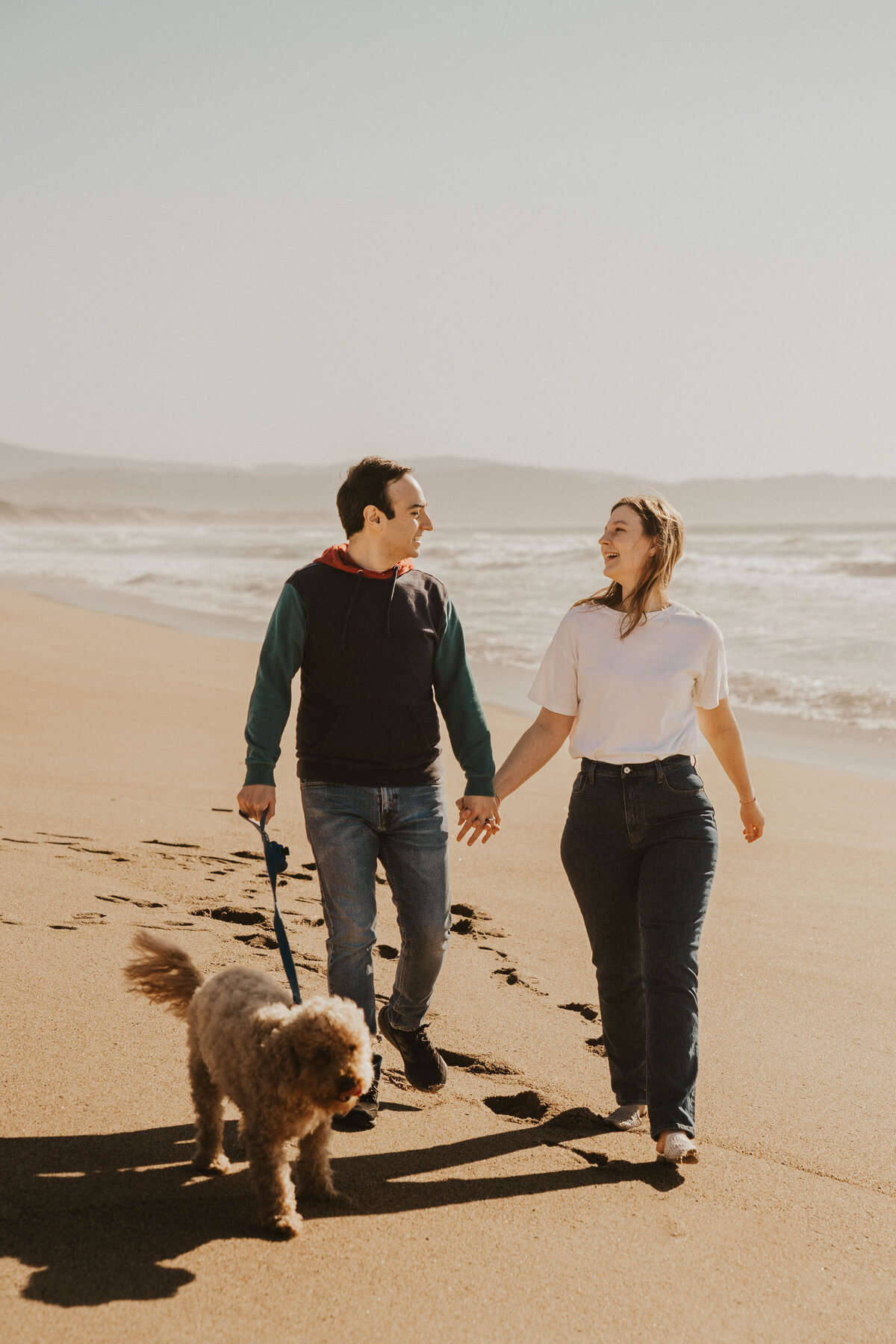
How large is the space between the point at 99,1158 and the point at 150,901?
2.00 m

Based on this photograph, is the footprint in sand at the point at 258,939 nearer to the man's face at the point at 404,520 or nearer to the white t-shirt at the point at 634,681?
the white t-shirt at the point at 634,681

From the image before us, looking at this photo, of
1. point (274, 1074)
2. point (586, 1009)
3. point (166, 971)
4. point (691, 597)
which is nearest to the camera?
point (274, 1074)

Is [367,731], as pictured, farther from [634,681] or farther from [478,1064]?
[478,1064]

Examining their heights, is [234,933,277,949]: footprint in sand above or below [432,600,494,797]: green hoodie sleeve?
below

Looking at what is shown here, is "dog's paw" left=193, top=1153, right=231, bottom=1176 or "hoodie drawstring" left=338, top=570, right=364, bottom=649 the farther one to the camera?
"hoodie drawstring" left=338, top=570, right=364, bottom=649

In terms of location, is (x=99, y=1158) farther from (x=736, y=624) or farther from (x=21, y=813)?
(x=736, y=624)

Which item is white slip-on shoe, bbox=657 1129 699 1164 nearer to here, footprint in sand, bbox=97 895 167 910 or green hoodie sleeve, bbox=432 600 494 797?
green hoodie sleeve, bbox=432 600 494 797

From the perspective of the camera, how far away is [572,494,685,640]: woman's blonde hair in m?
3.39

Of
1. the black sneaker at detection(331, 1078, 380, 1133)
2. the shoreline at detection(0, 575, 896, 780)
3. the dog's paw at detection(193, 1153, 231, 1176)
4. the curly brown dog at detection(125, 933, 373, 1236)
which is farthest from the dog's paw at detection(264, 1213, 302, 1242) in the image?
the shoreline at detection(0, 575, 896, 780)

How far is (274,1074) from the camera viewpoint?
2611mm

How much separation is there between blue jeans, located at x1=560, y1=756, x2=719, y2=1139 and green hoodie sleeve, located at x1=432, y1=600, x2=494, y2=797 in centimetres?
31

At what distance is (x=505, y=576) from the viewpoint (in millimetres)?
28859

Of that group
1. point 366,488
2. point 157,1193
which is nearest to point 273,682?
point 366,488

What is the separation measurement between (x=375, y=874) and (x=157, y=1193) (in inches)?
41.0
